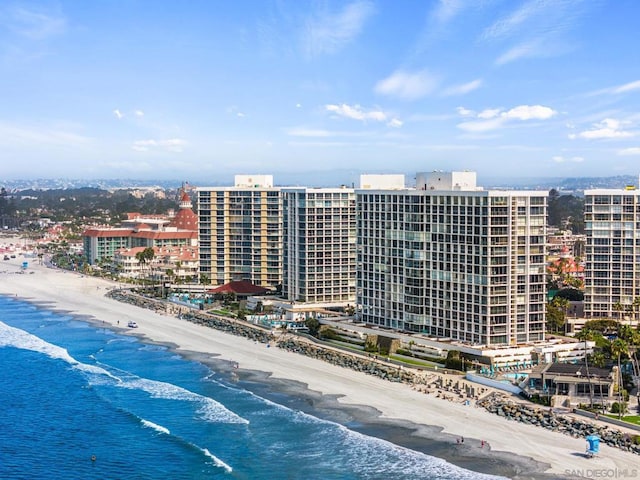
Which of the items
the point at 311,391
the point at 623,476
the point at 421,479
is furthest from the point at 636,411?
the point at 311,391

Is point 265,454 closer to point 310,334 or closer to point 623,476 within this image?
point 623,476

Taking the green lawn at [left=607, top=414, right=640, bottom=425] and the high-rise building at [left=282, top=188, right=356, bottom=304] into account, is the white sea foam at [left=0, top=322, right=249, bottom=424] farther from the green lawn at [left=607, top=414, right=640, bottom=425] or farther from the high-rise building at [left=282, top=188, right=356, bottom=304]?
the high-rise building at [left=282, top=188, right=356, bottom=304]

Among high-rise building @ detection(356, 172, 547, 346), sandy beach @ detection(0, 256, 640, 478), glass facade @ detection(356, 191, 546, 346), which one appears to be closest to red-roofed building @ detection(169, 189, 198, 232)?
sandy beach @ detection(0, 256, 640, 478)

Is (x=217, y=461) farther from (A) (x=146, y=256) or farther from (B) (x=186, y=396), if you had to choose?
(A) (x=146, y=256)

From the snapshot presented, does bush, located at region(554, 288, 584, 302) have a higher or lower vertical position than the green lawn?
higher

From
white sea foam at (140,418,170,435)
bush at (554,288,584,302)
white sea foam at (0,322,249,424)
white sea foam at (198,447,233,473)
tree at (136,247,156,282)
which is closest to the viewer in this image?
white sea foam at (198,447,233,473)
